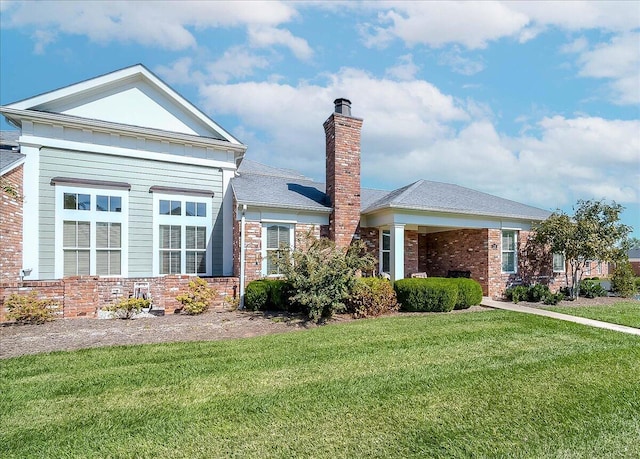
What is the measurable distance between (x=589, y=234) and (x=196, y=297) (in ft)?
45.4

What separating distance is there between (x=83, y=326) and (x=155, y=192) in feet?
16.4

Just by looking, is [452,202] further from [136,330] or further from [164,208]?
[136,330]

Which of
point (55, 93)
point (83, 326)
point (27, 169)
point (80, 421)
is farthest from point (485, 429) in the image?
point (55, 93)

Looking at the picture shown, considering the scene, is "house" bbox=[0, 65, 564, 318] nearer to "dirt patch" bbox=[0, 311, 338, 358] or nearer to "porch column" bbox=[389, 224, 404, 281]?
"porch column" bbox=[389, 224, 404, 281]

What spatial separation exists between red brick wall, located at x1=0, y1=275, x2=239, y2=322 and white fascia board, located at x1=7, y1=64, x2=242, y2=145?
5590 mm

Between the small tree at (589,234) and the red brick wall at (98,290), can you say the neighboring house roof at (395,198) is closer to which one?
the small tree at (589,234)

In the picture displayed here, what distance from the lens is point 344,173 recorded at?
11.9m

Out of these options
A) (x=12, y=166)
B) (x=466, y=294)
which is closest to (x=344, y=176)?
(x=466, y=294)

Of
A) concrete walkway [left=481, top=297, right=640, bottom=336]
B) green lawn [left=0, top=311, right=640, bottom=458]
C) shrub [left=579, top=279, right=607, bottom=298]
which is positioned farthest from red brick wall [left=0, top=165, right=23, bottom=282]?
shrub [left=579, top=279, right=607, bottom=298]

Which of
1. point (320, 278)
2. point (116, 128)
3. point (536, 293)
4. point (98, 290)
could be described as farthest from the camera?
point (536, 293)

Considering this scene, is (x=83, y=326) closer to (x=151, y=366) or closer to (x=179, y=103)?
(x=151, y=366)

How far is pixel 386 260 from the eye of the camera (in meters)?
13.5

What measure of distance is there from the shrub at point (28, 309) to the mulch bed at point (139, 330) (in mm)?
208

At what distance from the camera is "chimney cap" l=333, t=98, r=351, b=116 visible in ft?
40.1
